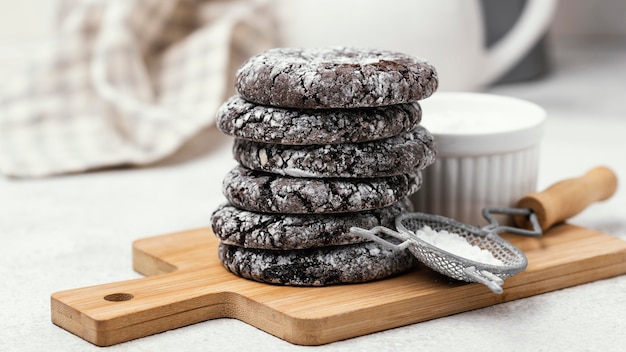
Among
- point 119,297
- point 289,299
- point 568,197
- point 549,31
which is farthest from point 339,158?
point 549,31

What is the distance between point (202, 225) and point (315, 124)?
47 centimetres

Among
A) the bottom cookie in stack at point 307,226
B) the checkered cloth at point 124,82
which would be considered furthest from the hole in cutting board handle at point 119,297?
the checkered cloth at point 124,82

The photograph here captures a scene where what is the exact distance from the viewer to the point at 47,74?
6.81ft

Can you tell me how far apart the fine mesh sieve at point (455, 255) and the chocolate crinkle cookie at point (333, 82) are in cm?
14

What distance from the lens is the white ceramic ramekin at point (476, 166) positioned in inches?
53.0

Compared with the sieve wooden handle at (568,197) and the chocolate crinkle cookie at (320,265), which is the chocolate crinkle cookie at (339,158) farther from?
the sieve wooden handle at (568,197)

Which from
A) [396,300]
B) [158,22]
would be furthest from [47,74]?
[396,300]

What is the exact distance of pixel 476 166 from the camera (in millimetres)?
1359

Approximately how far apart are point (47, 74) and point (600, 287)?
1249mm

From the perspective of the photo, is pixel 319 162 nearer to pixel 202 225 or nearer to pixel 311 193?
pixel 311 193

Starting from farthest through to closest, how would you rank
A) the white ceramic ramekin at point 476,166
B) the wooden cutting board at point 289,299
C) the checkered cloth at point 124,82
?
the checkered cloth at point 124,82, the white ceramic ramekin at point 476,166, the wooden cutting board at point 289,299

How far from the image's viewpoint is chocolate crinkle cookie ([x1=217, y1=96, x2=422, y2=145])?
3.67 feet

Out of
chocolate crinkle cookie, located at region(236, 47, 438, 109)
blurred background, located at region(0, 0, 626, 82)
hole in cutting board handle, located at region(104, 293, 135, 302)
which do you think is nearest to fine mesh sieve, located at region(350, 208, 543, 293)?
chocolate crinkle cookie, located at region(236, 47, 438, 109)

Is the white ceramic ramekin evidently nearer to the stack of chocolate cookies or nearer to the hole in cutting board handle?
the stack of chocolate cookies
